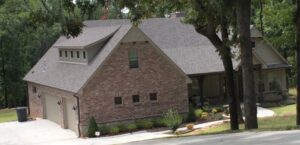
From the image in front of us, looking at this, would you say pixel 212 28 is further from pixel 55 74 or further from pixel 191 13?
pixel 55 74

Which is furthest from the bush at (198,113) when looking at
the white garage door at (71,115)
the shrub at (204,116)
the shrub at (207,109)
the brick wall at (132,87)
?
the white garage door at (71,115)

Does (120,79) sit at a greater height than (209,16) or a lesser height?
lesser

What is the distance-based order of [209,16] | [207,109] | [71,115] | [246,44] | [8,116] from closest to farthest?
[246,44] → [209,16] → [71,115] → [207,109] → [8,116]

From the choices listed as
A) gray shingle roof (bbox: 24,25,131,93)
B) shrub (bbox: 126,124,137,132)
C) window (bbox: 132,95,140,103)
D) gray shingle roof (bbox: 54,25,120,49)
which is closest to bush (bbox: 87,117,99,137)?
shrub (bbox: 126,124,137,132)

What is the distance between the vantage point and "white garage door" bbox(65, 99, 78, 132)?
32.7 m

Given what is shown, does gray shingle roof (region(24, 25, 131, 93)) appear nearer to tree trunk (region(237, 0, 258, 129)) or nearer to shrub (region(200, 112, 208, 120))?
shrub (region(200, 112, 208, 120))

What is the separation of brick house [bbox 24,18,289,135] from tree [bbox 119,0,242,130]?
8143 mm

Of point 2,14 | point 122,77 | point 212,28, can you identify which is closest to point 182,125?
point 122,77

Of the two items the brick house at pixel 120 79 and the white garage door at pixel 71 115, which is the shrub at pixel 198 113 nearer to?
the brick house at pixel 120 79

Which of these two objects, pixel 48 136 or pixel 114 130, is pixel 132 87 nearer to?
pixel 114 130

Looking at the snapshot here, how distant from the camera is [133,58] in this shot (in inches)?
1305

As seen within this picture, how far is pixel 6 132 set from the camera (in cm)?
3506

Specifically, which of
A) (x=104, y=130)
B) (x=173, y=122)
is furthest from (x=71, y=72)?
(x=173, y=122)

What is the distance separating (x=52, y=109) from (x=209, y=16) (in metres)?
18.9
